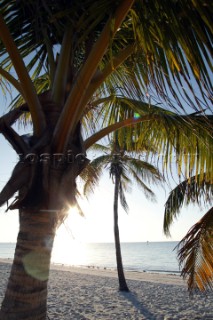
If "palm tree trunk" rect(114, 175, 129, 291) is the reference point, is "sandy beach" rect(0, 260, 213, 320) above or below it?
below

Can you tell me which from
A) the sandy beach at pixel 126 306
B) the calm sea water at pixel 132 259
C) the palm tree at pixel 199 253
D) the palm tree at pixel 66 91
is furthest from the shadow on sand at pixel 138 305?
the palm tree at pixel 66 91

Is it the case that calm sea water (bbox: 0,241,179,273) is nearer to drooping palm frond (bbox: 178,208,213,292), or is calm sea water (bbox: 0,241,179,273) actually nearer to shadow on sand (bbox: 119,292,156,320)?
shadow on sand (bbox: 119,292,156,320)

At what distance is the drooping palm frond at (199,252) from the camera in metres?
5.23

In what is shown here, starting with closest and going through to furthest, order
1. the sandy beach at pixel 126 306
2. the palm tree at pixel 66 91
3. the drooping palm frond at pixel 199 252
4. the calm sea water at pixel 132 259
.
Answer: the palm tree at pixel 66 91 < the drooping palm frond at pixel 199 252 < the sandy beach at pixel 126 306 < the calm sea water at pixel 132 259

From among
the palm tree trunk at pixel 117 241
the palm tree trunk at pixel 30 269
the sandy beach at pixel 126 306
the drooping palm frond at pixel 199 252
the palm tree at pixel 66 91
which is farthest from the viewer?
the palm tree trunk at pixel 117 241

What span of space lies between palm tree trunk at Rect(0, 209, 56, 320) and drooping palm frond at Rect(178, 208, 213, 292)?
3268 millimetres

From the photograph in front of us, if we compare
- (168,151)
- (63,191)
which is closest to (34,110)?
(63,191)

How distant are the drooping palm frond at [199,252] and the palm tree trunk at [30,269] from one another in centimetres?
327

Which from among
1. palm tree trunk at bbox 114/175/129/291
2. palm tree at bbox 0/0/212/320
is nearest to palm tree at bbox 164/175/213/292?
palm tree at bbox 0/0/212/320

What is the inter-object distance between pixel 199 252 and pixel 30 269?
3.87 metres

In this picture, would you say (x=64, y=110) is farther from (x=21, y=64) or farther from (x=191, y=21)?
(x=191, y=21)

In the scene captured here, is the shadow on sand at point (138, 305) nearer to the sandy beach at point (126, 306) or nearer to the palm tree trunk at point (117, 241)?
the sandy beach at point (126, 306)

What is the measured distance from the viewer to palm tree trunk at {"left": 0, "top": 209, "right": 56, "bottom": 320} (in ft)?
7.63

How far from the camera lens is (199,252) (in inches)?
218
